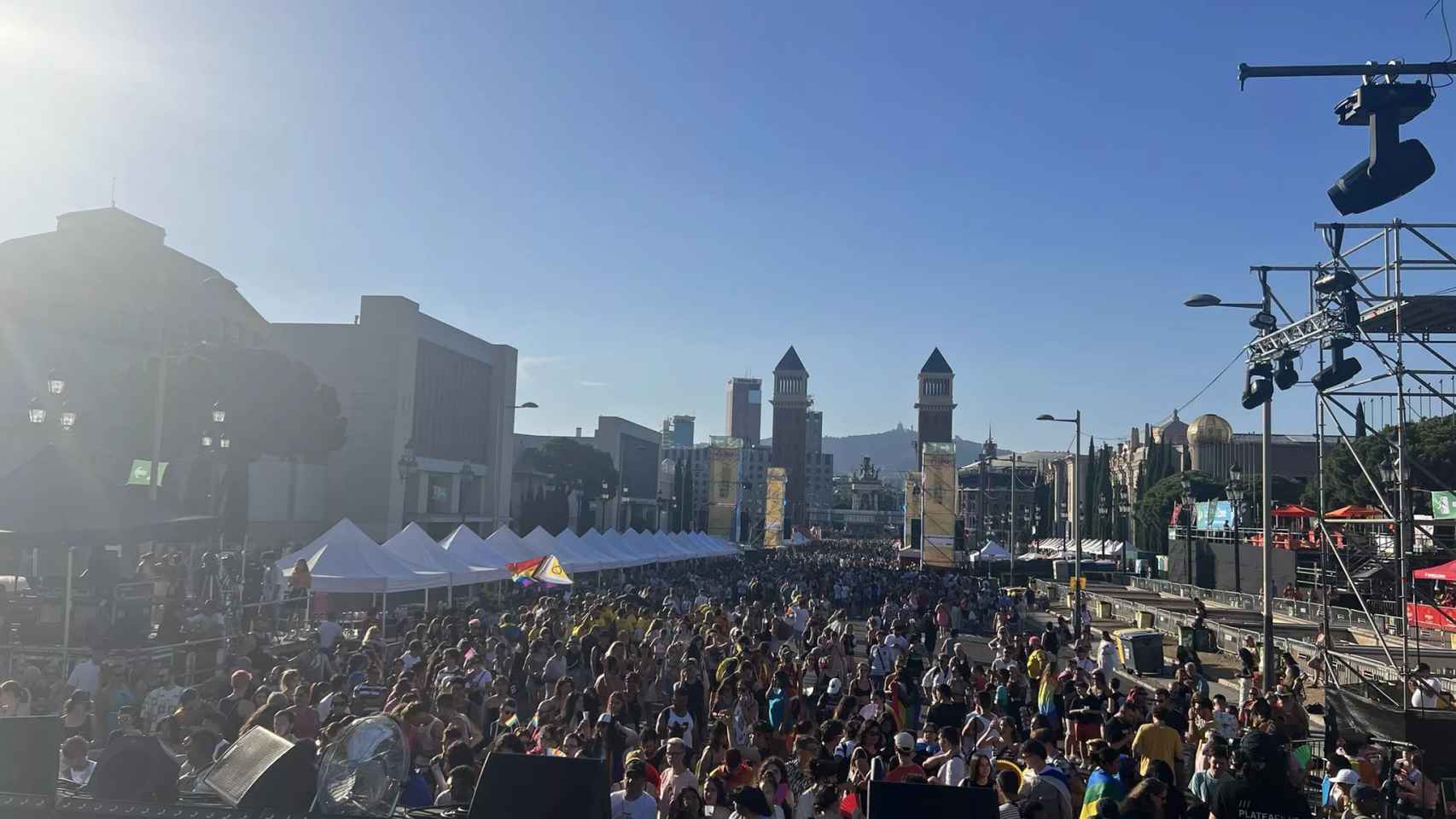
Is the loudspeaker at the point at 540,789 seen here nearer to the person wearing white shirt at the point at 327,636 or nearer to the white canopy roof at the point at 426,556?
the person wearing white shirt at the point at 327,636

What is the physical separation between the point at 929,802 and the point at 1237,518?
44.3 metres

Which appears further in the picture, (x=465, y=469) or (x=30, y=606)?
(x=465, y=469)

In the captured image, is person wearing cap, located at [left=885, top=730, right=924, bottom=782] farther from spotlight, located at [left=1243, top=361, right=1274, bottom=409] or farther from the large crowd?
spotlight, located at [left=1243, top=361, right=1274, bottom=409]

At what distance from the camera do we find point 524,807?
352cm

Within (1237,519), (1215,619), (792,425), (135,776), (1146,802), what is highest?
(792,425)

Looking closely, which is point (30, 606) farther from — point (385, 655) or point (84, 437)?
point (84, 437)

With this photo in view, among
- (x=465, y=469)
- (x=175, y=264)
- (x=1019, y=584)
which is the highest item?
(x=175, y=264)

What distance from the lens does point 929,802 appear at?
3695 mm

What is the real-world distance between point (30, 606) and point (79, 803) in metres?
15.3

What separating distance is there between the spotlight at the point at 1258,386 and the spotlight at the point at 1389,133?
10.2 metres

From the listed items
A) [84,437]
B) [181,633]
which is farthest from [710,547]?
[181,633]

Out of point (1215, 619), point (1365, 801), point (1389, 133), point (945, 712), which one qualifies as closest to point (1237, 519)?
point (1215, 619)

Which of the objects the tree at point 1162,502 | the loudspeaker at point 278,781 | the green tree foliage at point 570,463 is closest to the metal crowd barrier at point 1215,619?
the loudspeaker at point 278,781

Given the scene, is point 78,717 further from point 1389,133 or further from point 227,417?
point 227,417
